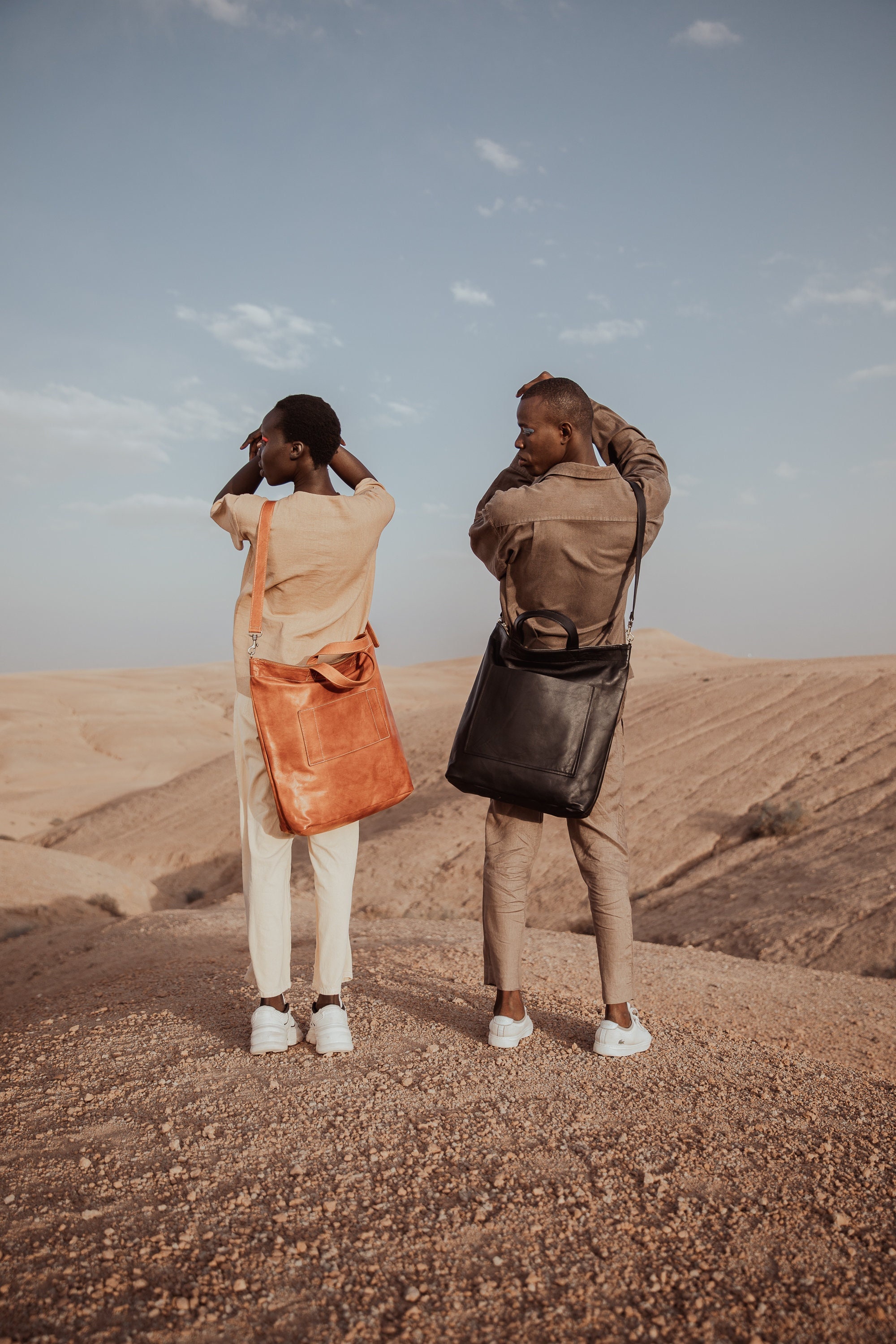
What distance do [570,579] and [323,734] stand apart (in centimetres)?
103

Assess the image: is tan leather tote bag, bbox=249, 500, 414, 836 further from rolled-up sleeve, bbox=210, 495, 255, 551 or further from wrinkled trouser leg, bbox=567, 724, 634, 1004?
wrinkled trouser leg, bbox=567, 724, 634, 1004

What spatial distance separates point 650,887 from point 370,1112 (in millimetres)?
8422

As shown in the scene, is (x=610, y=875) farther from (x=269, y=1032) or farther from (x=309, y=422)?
(x=309, y=422)

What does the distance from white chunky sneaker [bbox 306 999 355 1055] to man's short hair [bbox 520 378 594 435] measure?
227 centimetres

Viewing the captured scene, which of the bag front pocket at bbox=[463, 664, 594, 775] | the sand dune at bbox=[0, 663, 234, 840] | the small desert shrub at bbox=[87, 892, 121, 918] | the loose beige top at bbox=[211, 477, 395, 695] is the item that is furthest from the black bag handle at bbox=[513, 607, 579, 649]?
the sand dune at bbox=[0, 663, 234, 840]

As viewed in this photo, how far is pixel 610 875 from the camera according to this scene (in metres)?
3.13

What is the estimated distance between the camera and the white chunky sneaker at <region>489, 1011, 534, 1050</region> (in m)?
3.11

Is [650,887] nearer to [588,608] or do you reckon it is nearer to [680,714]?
[680,714]

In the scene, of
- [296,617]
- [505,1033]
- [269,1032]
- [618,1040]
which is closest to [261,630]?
[296,617]

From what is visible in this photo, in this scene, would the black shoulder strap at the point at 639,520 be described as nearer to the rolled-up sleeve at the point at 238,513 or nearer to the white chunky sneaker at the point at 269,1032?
the rolled-up sleeve at the point at 238,513

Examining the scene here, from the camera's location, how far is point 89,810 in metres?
18.8

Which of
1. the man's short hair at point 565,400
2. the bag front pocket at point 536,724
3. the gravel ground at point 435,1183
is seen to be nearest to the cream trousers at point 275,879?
the gravel ground at point 435,1183

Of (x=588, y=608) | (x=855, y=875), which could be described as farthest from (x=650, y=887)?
(x=588, y=608)

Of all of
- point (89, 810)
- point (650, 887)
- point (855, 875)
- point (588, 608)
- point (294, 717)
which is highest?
point (588, 608)
